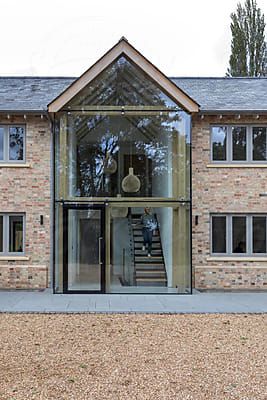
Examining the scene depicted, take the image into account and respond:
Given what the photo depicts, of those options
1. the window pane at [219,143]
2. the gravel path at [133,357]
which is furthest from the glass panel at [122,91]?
the gravel path at [133,357]

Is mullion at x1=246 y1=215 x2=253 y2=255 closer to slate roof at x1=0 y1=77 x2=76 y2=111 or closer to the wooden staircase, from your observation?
the wooden staircase

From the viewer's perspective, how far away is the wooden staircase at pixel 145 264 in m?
13.5

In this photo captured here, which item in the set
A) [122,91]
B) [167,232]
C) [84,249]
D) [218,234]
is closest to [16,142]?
[122,91]

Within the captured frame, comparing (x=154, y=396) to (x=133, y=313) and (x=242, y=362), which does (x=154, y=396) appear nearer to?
(x=242, y=362)

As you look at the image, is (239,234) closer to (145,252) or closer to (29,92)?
(145,252)

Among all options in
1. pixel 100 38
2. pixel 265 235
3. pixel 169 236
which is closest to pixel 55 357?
pixel 169 236

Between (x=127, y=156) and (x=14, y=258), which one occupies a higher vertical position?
(x=127, y=156)

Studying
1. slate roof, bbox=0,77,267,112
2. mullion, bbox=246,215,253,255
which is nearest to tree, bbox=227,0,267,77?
slate roof, bbox=0,77,267,112

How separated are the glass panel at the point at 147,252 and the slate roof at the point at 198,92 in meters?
3.50

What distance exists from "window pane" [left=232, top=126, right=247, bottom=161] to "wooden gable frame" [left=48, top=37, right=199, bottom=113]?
1.96 m

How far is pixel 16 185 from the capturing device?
1405 centimetres

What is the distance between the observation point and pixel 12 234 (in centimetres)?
1417

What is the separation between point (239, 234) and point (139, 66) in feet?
19.3

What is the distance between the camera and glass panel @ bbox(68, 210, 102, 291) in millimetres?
13195
